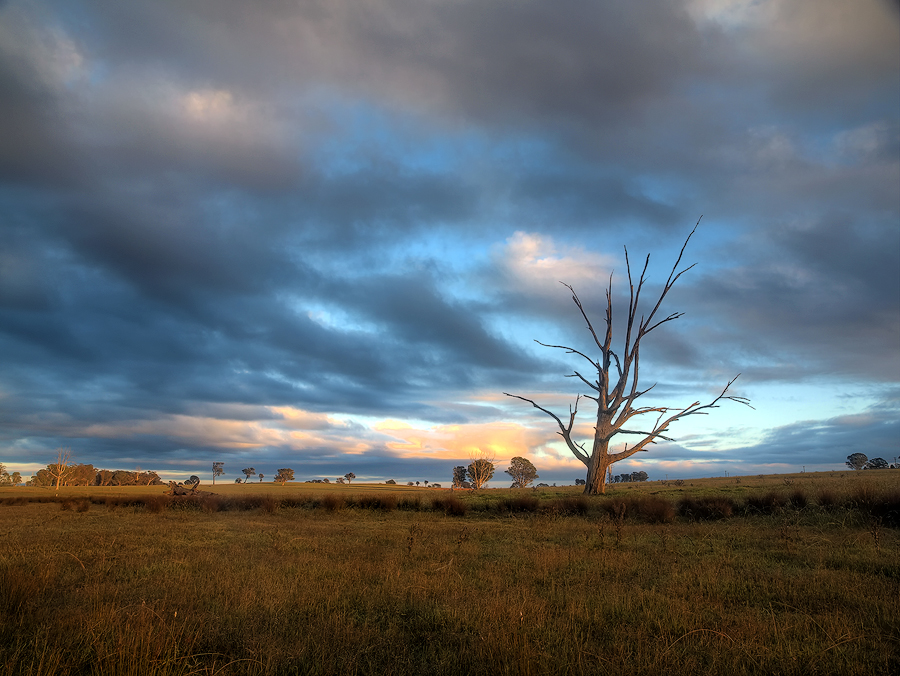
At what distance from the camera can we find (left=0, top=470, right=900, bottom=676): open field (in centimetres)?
516

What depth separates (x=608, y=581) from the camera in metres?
9.23

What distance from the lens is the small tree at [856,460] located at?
102 m

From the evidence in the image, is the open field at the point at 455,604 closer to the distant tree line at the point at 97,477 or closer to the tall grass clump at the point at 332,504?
the tall grass clump at the point at 332,504

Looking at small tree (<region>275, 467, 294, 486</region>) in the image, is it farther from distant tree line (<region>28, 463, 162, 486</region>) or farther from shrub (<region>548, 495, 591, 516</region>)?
shrub (<region>548, 495, 591, 516</region>)

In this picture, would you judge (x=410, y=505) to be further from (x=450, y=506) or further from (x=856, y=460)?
(x=856, y=460)

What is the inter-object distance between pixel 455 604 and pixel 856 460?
420ft

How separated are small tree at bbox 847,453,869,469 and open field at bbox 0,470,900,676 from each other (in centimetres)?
11197

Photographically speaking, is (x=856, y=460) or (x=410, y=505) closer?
(x=410, y=505)

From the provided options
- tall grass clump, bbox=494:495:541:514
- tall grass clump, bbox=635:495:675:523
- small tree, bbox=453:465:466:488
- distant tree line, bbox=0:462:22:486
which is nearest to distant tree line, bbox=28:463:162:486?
distant tree line, bbox=0:462:22:486

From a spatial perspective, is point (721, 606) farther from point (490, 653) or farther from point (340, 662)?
point (340, 662)

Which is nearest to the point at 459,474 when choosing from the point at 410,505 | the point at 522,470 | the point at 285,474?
the point at 522,470

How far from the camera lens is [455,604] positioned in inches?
289

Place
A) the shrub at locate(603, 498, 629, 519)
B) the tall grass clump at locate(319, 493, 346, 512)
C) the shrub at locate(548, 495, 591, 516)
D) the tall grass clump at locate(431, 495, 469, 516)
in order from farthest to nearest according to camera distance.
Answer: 1. the tall grass clump at locate(319, 493, 346, 512)
2. the tall grass clump at locate(431, 495, 469, 516)
3. the shrub at locate(548, 495, 591, 516)
4. the shrub at locate(603, 498, 629, 519)

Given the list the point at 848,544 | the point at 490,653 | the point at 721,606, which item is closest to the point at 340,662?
the point at 490,653
